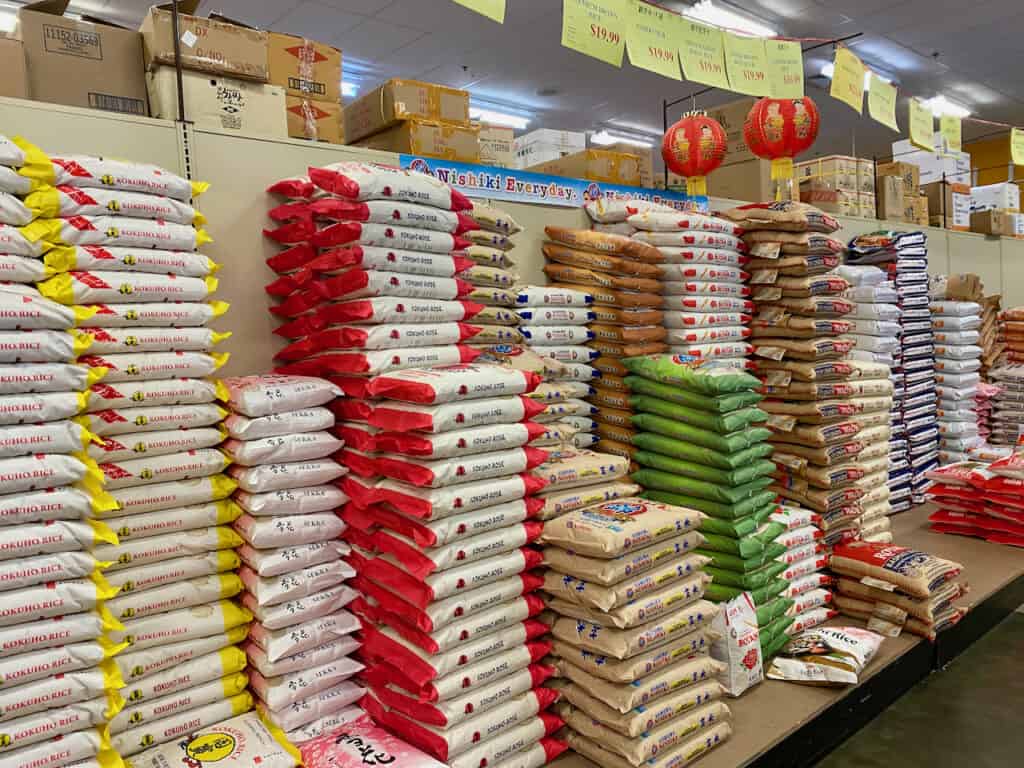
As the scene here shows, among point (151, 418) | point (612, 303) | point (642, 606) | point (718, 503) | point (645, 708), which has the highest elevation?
point (612, 303)

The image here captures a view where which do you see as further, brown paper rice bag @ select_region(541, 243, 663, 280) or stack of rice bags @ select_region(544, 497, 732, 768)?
brown paper rice bag @ select_region(541, 243, 663, 280)

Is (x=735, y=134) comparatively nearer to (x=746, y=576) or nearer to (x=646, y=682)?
(x=746, y=576)

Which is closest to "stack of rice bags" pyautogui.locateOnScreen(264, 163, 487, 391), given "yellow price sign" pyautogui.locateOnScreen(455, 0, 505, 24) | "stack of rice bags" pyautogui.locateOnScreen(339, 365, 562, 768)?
"stack of rice bags" pyautogui.locateOnScreen(339, 365, 562, 768)

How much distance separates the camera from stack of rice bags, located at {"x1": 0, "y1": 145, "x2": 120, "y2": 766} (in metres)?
1.43

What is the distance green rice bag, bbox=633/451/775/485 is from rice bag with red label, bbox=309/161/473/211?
1225mm

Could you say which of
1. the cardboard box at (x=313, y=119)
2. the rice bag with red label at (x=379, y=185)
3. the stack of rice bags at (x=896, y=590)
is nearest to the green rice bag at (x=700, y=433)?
the stack of rice bags at (x=896, y=590)

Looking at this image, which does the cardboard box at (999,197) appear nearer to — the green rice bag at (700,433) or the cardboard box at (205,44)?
the green rice bag at (700,433)

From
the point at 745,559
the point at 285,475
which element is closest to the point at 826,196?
the point at 745,559

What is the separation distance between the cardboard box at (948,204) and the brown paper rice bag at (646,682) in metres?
4.96

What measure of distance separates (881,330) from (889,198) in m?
1.42

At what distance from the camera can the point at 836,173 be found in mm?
4598

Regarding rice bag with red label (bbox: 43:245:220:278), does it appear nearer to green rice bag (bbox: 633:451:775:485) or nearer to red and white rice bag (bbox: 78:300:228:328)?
red and white rice bag (bbox: 78:300:228:328)

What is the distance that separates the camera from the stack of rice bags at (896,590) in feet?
9.00

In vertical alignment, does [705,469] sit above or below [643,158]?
below
